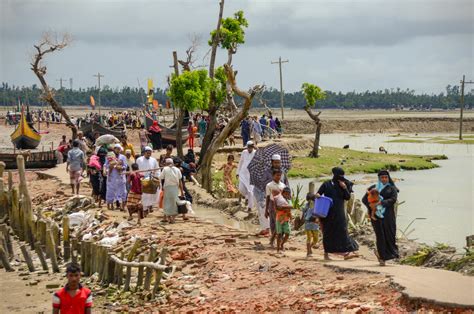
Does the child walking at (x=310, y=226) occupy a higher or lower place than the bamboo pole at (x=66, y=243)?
higher

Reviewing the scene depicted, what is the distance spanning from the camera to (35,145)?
139 feet

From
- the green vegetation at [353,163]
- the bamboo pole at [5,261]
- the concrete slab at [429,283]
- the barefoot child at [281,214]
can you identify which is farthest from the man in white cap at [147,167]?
the green vegetation at [353,163]

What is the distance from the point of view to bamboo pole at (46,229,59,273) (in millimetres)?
14625

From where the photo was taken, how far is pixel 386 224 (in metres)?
11.1

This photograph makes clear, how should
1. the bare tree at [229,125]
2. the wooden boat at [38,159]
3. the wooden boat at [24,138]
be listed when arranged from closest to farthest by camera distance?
the bare tree at [229,125] < the wooden boat at [38,159] < the wooden boat at [24,138]

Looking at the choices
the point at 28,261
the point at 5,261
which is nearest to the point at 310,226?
the point at 28,261

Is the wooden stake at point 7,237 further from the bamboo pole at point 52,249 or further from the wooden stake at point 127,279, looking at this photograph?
the wooden stake at point 127,279

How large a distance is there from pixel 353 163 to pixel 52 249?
26.0m

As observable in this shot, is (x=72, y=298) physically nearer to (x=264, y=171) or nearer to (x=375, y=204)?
(x=375, y=204)

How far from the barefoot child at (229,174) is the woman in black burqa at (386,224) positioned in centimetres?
781

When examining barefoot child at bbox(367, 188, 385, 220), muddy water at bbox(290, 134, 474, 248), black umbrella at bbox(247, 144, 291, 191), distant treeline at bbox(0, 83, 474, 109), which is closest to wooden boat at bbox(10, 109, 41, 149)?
muddy water at bbox(290, 134, 474, 248)

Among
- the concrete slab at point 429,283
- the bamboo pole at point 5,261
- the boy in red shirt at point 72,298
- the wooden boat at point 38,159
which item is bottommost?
the bamboo pole at point 5,261

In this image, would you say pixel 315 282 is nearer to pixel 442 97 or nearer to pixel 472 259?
pixel 472 259

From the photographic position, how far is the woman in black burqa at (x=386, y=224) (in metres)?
11.1
